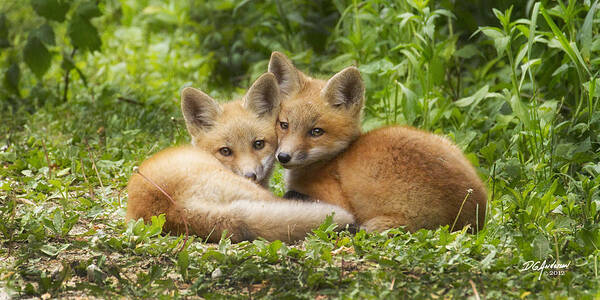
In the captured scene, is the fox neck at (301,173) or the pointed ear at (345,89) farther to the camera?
the pointed ear at (345,89)

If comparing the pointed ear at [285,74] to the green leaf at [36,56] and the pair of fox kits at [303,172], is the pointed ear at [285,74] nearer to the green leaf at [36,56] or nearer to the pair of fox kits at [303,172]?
the pair of fox kits at [303,172]

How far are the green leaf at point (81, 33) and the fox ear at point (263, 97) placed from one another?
273cm

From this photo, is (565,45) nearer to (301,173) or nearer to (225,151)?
(301,173)

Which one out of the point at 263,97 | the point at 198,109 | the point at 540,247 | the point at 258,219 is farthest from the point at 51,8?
the point at 540,247

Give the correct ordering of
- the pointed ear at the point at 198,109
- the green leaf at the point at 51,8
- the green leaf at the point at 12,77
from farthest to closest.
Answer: the green leaf at the point at 12,77, the green leaf at the point at 51,8, the pointed ear at the point at 198,109

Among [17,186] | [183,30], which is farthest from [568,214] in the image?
[183,30]

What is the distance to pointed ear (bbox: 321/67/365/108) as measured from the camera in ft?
14.5

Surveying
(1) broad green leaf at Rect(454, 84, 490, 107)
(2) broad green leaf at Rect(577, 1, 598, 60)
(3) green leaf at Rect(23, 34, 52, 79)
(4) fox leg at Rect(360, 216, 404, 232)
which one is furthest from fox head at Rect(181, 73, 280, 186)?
(3) green leaf at Rect(23, 34, 52, 79)

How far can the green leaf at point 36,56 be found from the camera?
650 centimetres

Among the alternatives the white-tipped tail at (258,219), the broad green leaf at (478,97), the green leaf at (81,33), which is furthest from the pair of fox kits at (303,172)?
the green leaf at (81,33)

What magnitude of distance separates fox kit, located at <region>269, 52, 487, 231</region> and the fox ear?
91 millimetres

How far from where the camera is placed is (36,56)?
6.55 meters

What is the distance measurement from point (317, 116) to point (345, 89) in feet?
1.05

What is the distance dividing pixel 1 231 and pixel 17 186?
1108mm
